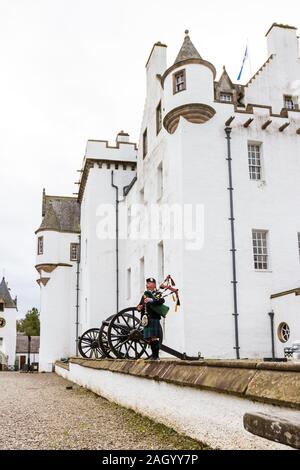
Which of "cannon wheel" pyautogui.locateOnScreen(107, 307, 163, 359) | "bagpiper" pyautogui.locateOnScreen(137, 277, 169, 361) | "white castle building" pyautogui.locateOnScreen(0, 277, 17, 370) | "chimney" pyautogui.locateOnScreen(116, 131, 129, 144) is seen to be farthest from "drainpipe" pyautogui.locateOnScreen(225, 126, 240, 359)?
"white castle building" pyautogui.locateOnScreen(0, 277, 17, 370)

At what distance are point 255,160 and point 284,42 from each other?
7134 millimetres

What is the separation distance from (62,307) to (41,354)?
147 inches

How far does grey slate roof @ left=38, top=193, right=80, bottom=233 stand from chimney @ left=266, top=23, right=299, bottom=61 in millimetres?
20090

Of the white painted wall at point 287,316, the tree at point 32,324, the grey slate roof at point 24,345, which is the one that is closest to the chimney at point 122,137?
the white painted wall at point 287,316

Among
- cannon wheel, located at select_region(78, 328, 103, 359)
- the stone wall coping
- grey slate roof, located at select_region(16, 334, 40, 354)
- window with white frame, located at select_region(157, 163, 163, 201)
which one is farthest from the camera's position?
grey slate roof, located at select_region(16, 334, 40, 354)

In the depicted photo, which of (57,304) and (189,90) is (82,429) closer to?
(189,90)

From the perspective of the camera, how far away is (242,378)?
4672 mm

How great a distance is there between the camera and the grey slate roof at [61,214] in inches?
1432

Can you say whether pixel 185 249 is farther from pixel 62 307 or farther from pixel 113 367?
pixel 62 307

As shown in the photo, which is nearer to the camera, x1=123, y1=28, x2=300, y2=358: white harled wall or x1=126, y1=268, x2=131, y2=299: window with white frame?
x1=123, y1=28, x2=300, y2=358: white harled wall

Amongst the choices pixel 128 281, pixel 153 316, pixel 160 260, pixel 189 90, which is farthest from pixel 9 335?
pixel 153 316

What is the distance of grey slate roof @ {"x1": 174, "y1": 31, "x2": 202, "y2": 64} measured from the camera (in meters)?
18.3

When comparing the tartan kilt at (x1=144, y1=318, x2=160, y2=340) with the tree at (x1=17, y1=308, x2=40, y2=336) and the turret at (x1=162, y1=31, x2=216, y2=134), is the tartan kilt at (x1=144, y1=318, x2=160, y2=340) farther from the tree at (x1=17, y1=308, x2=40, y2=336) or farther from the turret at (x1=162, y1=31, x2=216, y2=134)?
the tree at (x1=17, y1=308, x2=40, y2=336)
